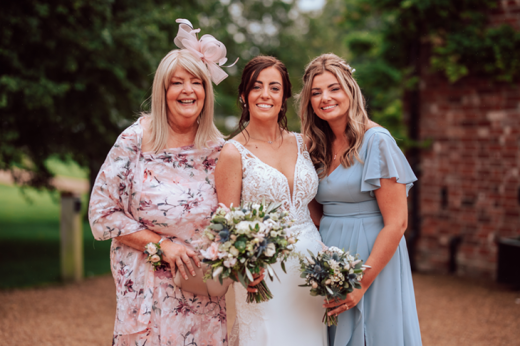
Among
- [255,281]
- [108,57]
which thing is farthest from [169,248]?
[108,57]

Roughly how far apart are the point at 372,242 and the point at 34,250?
1007 cm

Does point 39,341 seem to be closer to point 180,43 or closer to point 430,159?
point 180,43

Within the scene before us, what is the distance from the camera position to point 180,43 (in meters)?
2.97

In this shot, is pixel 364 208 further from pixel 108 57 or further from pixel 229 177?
pixel 108 57

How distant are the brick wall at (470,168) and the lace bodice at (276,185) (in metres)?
5.16

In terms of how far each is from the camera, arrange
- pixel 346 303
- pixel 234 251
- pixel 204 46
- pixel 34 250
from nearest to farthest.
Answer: pixel 234 251 → pixel 346 303 → pixel 204 46 → pixel 34 250

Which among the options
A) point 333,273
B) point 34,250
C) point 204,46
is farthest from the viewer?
point 34,250

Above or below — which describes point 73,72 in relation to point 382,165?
above

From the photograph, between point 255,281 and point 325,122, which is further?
point 325,122

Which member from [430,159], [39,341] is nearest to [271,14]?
[430,159]

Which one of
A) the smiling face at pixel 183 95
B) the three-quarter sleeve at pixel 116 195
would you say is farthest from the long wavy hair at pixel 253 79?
the three-quarter sleeve at pixel 116 195

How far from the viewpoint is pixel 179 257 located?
105 inches

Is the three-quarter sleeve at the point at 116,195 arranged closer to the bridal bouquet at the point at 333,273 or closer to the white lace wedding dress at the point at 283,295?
the white lace wedding dress at the point at 283,295

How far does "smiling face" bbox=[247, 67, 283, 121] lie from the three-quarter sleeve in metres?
0.81
